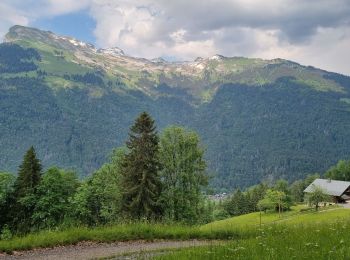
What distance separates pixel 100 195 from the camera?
6994 centimetres

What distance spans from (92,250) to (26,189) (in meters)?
44.8

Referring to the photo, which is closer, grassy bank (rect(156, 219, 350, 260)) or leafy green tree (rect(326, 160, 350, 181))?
grassy bank (rect(156, 219, 350, 260))

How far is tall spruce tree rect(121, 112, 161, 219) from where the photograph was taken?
52312mm

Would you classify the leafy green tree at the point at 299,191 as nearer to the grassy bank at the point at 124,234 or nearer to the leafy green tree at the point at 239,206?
the leafy green tree at the point at 239,206

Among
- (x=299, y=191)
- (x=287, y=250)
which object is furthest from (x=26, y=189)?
(x=299, y=191)

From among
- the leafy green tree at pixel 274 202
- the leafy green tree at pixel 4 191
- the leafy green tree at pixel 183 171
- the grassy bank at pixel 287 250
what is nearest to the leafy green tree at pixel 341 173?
the leafy green tree at pixel 274 202

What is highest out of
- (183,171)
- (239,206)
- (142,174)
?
(183,171)

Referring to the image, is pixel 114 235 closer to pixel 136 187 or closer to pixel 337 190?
pixel 136 187

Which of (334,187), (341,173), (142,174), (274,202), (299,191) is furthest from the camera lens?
(299,191)

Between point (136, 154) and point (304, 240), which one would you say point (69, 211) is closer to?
point (136, 154)

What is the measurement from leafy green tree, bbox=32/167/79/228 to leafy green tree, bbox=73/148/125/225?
7.73ft

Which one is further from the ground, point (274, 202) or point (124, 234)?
point (274, 202)

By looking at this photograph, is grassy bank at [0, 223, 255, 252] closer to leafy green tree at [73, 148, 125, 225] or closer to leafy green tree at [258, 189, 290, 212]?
leafy green tree at [73, 148, 125, 225]

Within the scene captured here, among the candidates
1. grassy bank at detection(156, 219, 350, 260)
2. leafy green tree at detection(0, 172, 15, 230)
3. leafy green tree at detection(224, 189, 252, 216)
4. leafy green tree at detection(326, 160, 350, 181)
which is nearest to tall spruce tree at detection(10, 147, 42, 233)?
leafy green tree at detection(0, 172, 15, 230)
